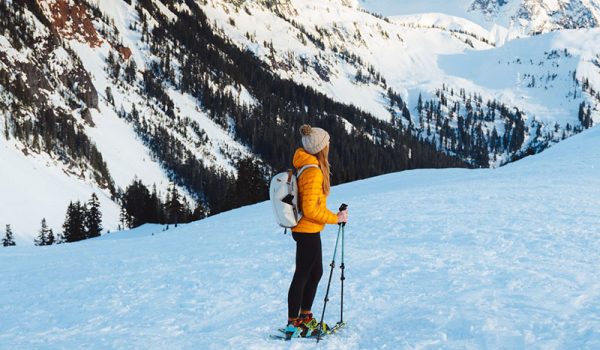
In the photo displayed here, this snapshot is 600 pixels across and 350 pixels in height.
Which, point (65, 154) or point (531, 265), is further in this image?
point (65, 154)

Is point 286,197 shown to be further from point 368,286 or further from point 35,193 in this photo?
point 35,193

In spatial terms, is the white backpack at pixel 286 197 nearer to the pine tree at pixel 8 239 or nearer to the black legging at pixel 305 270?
the black legging at pixel 305 270

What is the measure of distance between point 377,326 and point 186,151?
16814cm

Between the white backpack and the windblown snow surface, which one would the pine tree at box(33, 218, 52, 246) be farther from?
the white backpack

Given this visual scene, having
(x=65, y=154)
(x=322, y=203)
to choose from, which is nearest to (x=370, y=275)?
(x=322, y=203)

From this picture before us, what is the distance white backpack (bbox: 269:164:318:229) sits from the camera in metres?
6.57

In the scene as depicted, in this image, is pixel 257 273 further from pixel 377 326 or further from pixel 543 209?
pixel 543 209

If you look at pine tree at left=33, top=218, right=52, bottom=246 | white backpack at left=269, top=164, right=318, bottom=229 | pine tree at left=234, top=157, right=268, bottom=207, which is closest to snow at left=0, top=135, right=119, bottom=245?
pine tree at left=33, top=218, right=52, bottom=246

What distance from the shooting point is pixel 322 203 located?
671 cm

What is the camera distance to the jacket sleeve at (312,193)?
654cm

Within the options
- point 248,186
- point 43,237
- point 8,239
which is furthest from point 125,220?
point 248,186

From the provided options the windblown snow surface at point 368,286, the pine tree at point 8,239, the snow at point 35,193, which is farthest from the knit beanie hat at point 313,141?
the snow at point 35,193

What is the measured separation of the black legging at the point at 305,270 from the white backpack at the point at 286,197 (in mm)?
382

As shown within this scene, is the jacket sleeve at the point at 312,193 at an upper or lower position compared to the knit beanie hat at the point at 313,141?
lower
